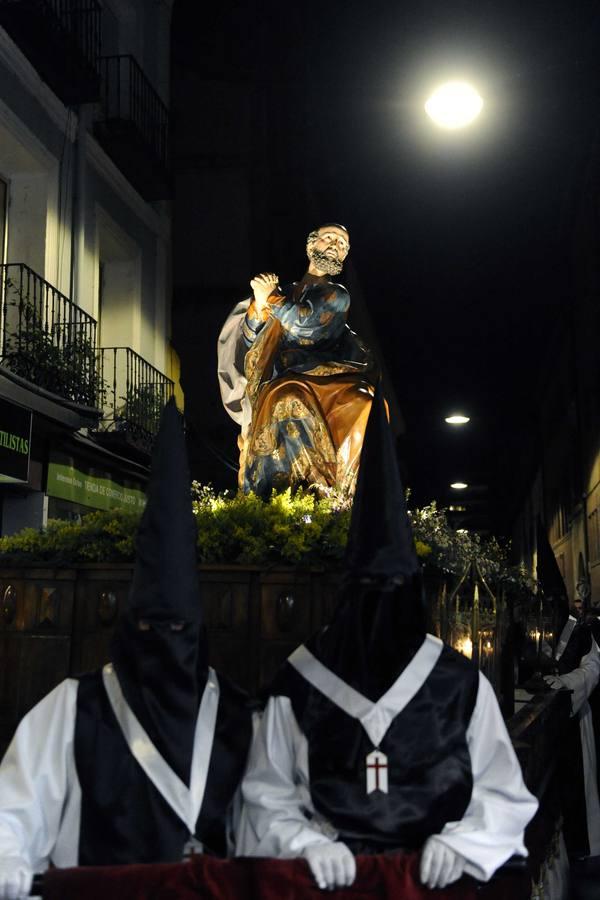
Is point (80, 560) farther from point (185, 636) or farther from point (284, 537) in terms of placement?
point (185, 636)

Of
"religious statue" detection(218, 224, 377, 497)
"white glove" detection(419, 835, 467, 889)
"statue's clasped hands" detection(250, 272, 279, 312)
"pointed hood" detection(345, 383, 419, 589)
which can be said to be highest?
"statue's clasped hands" detection(250, 272, 279, 312)

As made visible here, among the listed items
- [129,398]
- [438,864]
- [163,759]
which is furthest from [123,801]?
[129,398]

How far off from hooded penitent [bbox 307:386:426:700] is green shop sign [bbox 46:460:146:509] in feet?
31.5

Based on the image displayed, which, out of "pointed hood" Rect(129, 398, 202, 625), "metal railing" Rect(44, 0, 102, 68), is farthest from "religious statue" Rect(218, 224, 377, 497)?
"metal railing" Rect(44, 0, 102, 68)

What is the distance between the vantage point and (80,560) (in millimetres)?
5961

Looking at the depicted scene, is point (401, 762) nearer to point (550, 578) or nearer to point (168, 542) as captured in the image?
point (168, 542)

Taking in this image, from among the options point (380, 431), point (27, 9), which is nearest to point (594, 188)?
point (27, 9)

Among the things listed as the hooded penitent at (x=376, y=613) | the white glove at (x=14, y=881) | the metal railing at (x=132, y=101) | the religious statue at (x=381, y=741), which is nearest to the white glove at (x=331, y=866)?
the religious statue at (x=381, y=741)

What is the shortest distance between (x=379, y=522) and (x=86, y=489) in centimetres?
1046

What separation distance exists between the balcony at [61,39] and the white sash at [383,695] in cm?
1058

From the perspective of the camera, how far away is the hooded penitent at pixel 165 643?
2963 mm

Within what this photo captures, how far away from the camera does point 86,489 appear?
13.2 metres

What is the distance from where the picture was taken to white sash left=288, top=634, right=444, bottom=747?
3033 mm

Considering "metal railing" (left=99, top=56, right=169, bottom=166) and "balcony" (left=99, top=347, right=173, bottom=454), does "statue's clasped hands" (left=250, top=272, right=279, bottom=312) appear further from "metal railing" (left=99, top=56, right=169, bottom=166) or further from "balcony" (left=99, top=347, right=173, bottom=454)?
"metal railing" (left=99, top=56, right=169, bottom=166)
